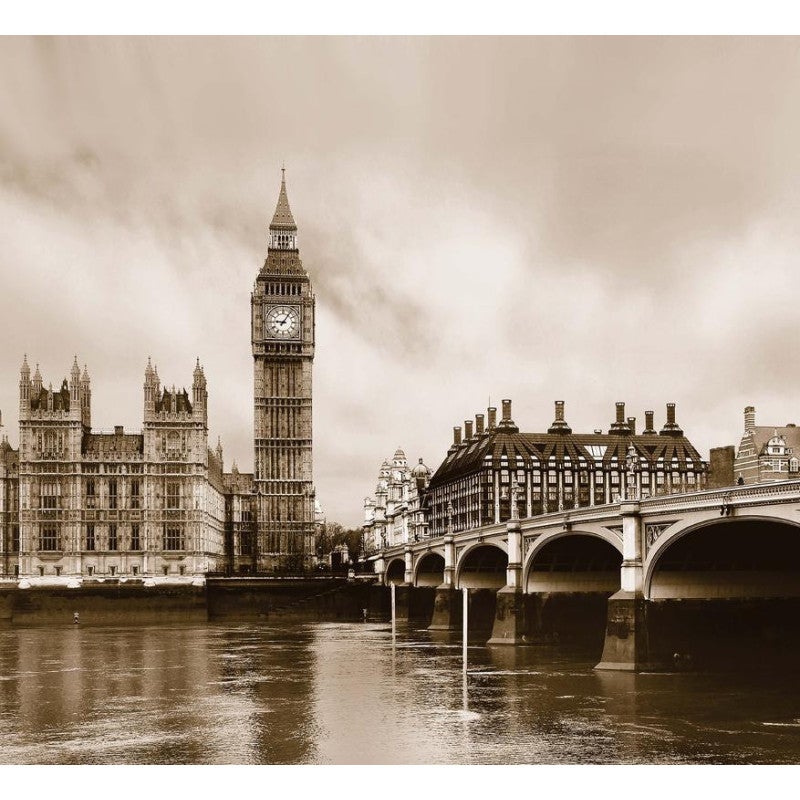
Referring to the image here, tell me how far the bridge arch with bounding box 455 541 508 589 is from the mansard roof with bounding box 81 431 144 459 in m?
25.1

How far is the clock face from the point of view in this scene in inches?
3223

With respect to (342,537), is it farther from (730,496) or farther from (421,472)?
(730,496)

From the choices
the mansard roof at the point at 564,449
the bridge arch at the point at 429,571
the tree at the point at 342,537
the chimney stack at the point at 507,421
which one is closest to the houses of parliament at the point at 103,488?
the bridge arch at the point at 429,571

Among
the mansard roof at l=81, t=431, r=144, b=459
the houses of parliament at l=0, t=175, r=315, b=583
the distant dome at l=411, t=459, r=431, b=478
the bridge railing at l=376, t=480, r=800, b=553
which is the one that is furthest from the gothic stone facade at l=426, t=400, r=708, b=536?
the bridge railing at l=376, t=480, r=800, b=553

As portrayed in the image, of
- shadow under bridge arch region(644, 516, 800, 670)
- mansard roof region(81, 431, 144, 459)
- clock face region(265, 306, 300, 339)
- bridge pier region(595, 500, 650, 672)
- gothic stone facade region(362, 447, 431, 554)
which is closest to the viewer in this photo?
bridge pier region(595, 500, 650, 672)

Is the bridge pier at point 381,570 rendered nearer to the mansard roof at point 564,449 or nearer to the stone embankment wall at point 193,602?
the stone embankment wall at point 193,602

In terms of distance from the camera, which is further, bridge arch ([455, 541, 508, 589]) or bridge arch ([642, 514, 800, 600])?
bridge arch ([455, 541, 508, 589])

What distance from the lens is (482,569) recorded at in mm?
49469

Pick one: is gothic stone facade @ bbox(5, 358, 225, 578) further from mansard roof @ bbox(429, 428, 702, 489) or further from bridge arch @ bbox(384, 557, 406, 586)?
mansard roof @ bbox(429, 428, 702, 489)

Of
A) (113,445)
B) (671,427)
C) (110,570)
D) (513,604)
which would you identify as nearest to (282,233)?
(113,445)

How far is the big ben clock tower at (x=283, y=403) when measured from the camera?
80250 millimetres

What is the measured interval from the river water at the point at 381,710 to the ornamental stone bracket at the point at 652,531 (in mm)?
3107
